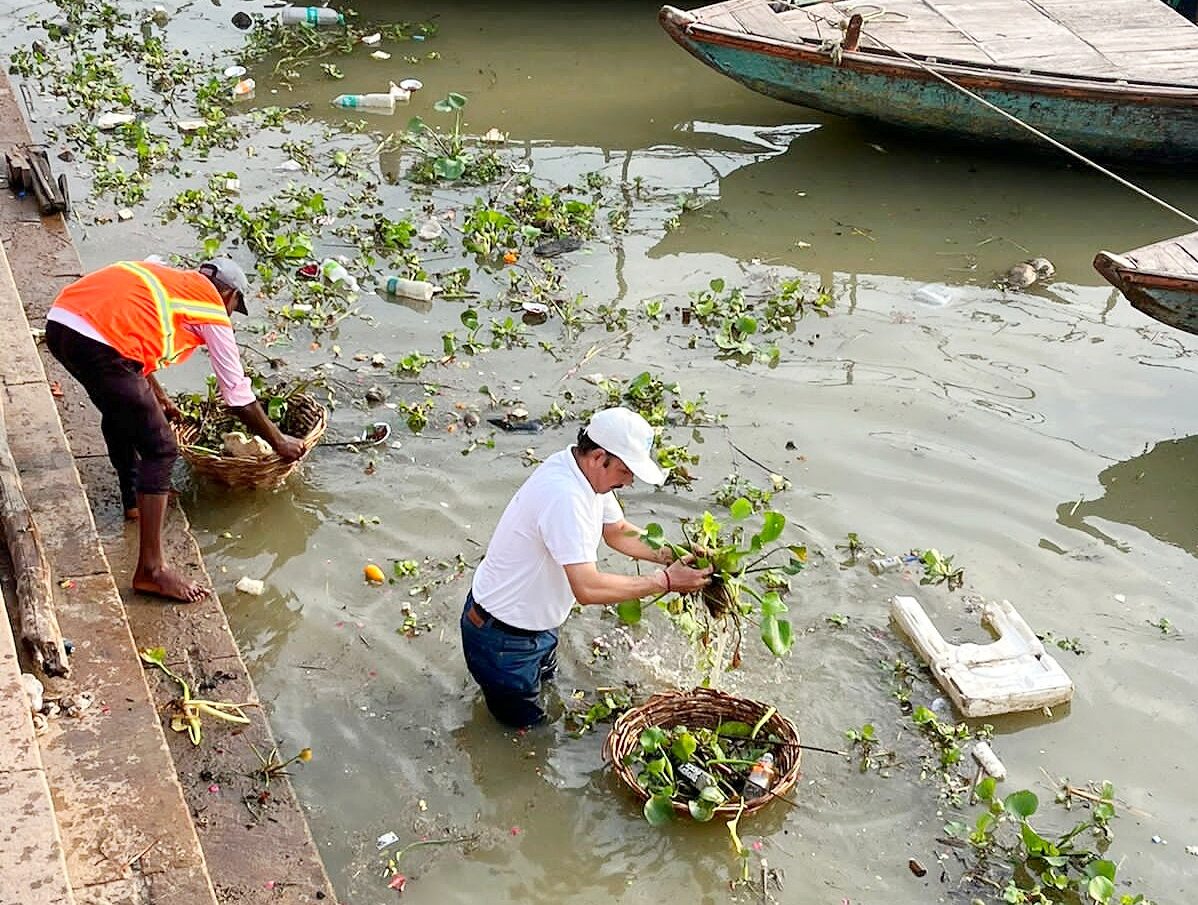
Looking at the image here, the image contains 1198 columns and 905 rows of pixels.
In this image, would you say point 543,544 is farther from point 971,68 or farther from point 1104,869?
point 971,68

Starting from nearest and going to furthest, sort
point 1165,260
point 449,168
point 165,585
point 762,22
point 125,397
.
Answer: point 125,397
point 165,585
point 1165,260
point 449,168
point 762,22

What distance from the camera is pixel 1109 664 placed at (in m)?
5.07

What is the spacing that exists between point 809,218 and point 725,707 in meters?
4.77

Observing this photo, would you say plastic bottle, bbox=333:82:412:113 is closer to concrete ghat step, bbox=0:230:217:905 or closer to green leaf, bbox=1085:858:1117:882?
concrete ghat step, bbox=0:230:217:905

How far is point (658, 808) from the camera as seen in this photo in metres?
4.14

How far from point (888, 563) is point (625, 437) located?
6.95 feet

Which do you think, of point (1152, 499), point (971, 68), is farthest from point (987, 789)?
point (971, 68)

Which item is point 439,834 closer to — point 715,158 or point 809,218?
point 809,218

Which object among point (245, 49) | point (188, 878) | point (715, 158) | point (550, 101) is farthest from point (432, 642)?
point (245, 49)

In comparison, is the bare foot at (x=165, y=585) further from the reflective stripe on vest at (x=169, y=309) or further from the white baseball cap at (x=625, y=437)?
the white baseball cap at (x=625, y=437)

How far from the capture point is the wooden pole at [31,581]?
403 cm

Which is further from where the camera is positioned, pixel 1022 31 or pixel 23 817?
pixel 1022 31

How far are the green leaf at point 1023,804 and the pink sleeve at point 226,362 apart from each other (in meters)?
3.23

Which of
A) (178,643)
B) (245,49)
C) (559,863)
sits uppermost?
(245,49)
